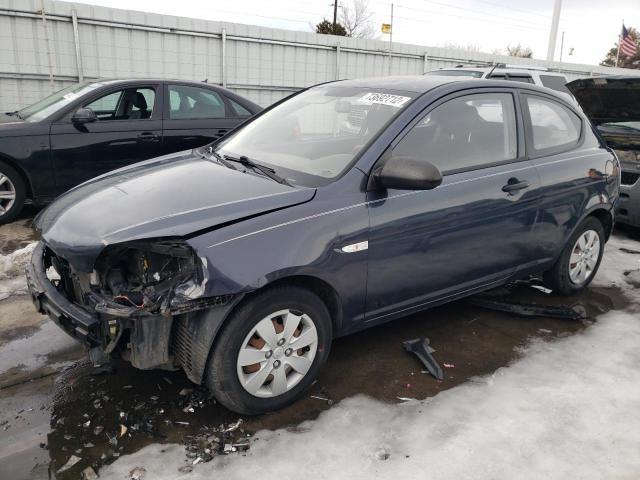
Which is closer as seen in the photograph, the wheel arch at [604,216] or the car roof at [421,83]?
the car roof at [421,83]

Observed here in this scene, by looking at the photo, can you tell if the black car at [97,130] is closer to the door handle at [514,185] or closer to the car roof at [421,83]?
the car roof at [421,83]

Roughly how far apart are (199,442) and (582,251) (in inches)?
134

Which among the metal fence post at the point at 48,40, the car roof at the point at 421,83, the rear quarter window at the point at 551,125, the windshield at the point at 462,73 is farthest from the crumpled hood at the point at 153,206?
the metal fence post at the point at 48,40

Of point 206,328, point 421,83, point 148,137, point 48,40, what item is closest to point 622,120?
point 421,83

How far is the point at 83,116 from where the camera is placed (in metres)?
5.83

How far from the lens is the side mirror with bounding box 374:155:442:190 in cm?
286

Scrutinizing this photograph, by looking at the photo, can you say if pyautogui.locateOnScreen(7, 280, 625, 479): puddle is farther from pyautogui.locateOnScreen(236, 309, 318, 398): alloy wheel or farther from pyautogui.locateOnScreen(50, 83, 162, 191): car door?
pyautogui.locateOnScreen(50, 83, 162, 191): car door

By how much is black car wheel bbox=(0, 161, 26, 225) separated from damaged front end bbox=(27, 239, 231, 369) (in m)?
3.61

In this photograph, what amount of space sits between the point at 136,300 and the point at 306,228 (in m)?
0.87

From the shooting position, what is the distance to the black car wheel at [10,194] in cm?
575

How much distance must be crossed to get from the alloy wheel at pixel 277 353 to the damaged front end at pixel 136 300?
0.31 m

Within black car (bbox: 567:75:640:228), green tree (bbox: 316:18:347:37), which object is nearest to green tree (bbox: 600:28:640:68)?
green tree (bbox: 316:18:347:37)

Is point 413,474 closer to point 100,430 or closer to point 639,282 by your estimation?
point 100,430

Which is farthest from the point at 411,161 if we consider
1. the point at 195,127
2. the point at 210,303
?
the point at 195,127
